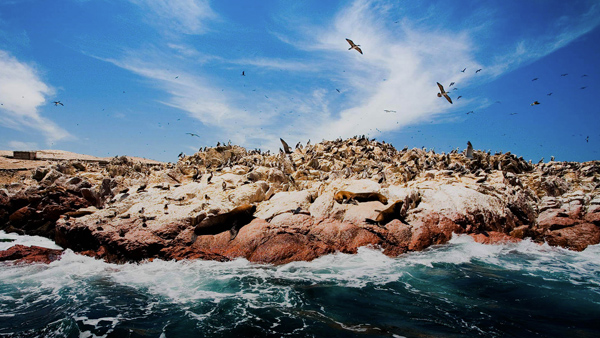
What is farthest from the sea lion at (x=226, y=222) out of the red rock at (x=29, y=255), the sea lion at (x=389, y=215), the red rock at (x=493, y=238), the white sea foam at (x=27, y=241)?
the red rock at (x=493, y=238)

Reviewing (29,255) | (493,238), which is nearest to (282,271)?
(493,238)

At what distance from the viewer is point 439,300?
264 inches

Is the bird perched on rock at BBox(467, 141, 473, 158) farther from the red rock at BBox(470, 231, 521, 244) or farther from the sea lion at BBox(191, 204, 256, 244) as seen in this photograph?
the sea lion at BBox(191, 204, 256, 244)

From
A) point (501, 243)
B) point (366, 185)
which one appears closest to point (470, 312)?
point (501, 243)

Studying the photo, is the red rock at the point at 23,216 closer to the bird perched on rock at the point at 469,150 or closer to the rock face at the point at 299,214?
the rock face at the point at 299,214

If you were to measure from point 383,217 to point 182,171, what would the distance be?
1483 centimetres

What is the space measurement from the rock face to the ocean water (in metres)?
0.61

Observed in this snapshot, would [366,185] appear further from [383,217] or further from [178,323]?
[178,323]

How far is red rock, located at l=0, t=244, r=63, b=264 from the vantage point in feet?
32.9

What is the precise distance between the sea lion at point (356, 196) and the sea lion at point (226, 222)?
3.84 m

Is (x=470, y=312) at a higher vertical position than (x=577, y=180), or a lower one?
lower

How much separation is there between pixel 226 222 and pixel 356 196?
18.7ft

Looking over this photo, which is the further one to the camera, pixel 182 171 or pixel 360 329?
pixel 182 171

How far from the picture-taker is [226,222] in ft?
37.9
